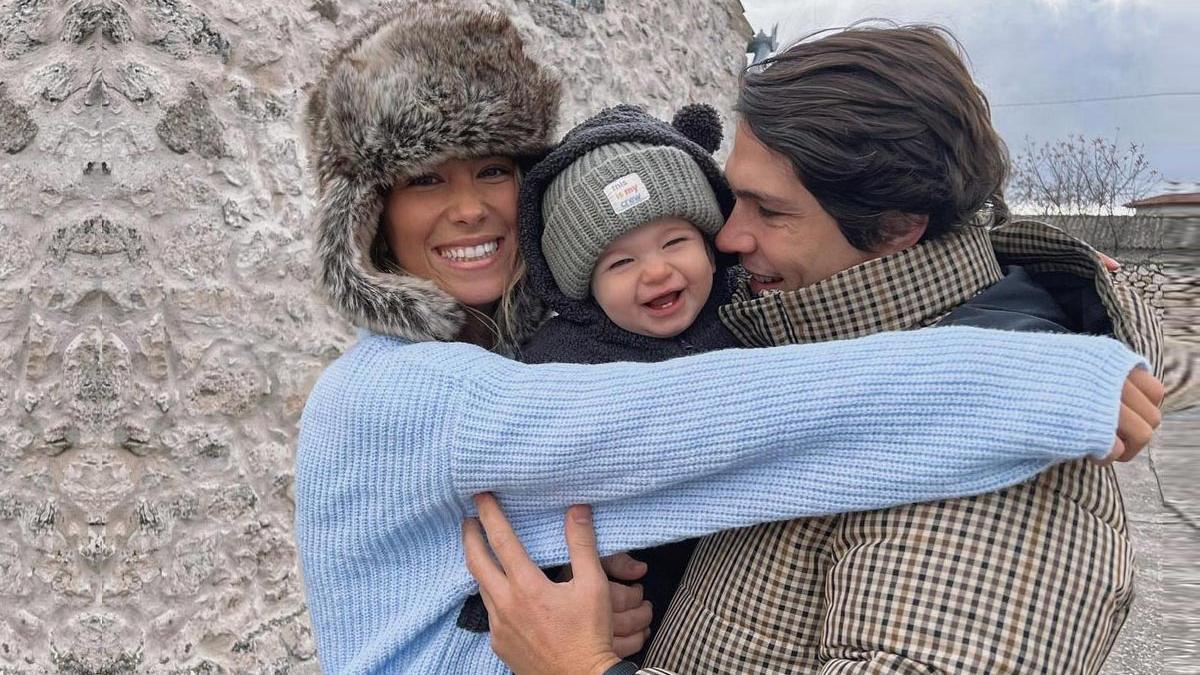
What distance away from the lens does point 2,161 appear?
3039 millimetres

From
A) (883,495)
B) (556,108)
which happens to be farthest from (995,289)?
(556,108)

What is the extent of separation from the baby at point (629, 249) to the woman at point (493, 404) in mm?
143

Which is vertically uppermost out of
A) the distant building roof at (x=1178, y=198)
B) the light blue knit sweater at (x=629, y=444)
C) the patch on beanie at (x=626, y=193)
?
the patch on beanie at (x=626, y=193)

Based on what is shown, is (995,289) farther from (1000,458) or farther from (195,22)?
(195,22)

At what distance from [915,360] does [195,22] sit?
296 cm

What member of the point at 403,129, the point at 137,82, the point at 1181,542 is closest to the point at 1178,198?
the point at 1181,542

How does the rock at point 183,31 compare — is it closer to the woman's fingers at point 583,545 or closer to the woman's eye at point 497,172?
the woman's eye at point 497,172

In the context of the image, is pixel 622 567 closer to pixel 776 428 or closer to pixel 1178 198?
pixel 776 428

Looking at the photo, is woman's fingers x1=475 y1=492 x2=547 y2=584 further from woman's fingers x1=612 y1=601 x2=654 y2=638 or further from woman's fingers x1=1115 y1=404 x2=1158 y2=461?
woman's fingers x1=1115 y1=404 x2=1158 y2=461

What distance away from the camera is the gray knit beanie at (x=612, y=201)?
174 centimetres

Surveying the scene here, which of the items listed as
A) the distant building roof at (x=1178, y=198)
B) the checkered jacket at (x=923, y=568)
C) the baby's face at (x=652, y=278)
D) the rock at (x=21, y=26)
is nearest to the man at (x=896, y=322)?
the checkered jacket at (x=923, y=568)

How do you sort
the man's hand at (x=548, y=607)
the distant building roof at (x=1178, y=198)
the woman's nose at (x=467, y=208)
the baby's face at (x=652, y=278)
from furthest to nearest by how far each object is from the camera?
the distant building roof at (x=1178, y=198), the woman's nose at (x=467, y=208), the baby's face at (x=652, y=278), the man's hand at (x=548, y=607)

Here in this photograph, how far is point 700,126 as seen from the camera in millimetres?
2010

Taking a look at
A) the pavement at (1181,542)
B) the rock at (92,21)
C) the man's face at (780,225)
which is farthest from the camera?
the rock at (92,21)
